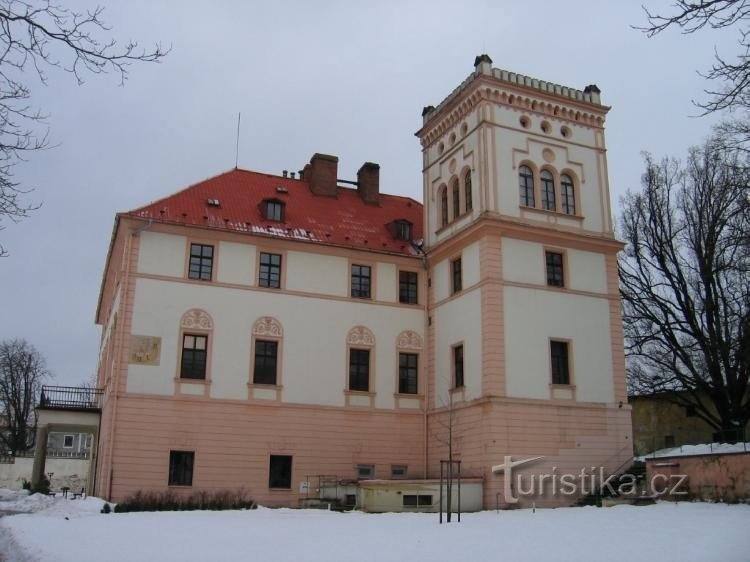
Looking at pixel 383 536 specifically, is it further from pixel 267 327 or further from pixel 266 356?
pixel 267 327

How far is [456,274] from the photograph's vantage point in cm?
2856

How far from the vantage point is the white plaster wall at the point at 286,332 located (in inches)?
1016

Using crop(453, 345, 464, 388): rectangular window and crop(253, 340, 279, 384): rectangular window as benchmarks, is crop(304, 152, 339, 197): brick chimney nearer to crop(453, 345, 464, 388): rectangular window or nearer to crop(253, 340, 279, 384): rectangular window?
crop(253, 340, 279, 384): rectangular window

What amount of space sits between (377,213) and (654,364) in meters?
12.9

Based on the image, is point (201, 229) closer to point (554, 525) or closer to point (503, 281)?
point (503, 281)

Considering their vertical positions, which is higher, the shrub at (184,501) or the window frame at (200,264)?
the window frame at (200,264)

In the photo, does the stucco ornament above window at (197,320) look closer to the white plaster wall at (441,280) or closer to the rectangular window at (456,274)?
the white plaster wall at (441,280)

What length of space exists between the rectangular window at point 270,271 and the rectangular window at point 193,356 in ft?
10.1

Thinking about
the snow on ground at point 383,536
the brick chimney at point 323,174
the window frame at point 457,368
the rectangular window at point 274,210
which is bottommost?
the snow on ground at point 383,536

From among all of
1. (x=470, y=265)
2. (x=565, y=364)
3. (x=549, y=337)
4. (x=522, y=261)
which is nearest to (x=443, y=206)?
(x=470, y=265)

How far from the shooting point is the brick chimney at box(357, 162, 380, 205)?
110ft

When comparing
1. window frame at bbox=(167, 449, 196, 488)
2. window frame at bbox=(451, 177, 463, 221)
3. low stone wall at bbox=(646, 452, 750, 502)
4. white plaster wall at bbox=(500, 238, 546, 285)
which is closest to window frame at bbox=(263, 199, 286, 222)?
window frame at bbox=(451, 177, 463, 221)

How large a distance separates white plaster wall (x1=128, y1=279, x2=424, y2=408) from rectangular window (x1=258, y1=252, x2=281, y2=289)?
49 cm

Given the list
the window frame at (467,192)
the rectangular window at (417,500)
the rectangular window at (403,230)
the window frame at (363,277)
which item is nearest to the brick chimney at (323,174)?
the rectangular window at (403,230)
